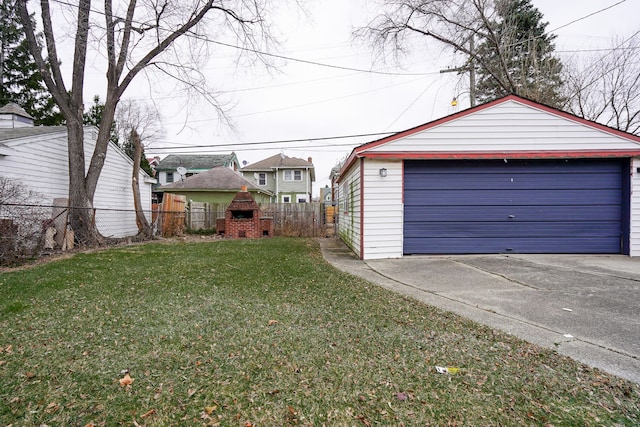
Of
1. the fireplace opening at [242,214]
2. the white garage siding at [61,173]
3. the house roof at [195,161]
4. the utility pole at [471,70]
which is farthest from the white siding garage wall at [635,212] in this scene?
the house roof at [195,161]

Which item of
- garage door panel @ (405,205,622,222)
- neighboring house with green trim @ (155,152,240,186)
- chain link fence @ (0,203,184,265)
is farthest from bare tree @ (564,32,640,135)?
neighboring house with green trim @ (155,152,240,186)

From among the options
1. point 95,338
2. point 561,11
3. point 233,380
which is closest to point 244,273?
point 95,338

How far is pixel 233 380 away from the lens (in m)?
2.16

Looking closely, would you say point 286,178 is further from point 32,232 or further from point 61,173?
point 32,232

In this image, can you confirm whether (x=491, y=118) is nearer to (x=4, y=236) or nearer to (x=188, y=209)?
(x=4, y=236)

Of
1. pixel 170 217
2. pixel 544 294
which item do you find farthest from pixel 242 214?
pixel 544 294

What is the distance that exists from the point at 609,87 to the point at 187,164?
3085cm

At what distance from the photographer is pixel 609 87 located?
13.7 m

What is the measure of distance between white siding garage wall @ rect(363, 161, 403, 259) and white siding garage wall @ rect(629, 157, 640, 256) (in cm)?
533

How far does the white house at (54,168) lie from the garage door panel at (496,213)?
9357 millimetres

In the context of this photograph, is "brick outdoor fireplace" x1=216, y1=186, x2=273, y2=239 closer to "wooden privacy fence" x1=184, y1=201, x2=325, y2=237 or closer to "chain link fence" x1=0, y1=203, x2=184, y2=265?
"wooden privacy fence" x1=184, y1=201, x2=325, y2=237

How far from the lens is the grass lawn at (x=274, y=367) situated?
1.82 meters

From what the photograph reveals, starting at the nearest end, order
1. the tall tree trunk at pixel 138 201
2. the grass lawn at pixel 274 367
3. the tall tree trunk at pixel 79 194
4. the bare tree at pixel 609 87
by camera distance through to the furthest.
→ the grass lawn at pixel 274 367, the tall tree trunk at pixel 79 194, the tall tree trunk at pixel 138 201, the bare tree at pixel 609 87

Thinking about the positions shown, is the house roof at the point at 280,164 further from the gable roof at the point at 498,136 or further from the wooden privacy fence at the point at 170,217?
the gable roof at the point at 498,136
